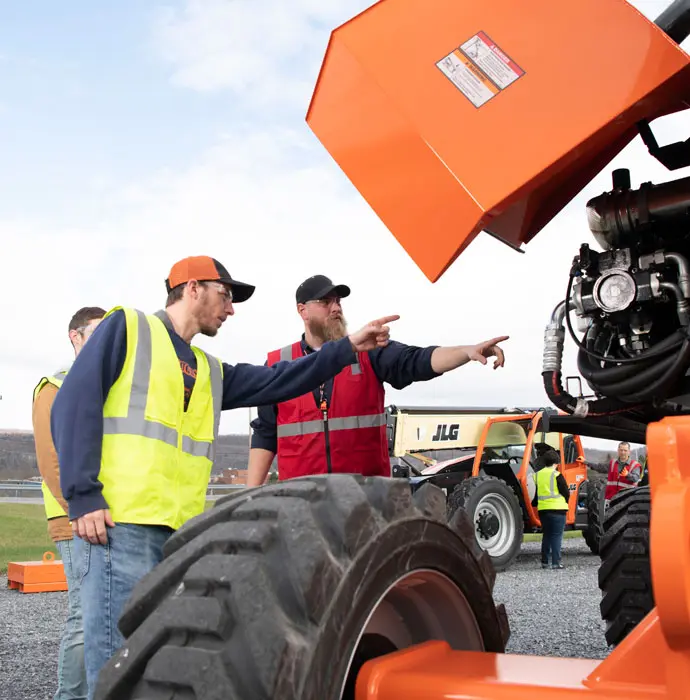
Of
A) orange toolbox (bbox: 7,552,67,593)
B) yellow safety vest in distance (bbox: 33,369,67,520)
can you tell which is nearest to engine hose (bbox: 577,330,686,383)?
yellow safety vest in distance (bbox: 33,369,67,520)

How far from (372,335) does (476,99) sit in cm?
140

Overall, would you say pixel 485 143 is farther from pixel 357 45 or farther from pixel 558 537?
pixel 558 537

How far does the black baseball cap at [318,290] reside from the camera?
15.0ft

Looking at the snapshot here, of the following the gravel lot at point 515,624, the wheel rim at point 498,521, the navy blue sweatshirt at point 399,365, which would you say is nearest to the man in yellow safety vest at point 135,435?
the navy blue sweatshirt at point 399,365

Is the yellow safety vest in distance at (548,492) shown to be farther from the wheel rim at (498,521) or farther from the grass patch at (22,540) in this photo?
the grass patch at (22,540)

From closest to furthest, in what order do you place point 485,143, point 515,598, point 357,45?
point 485,143, point 357,45, point 515,598

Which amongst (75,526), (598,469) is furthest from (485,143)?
(598,469)

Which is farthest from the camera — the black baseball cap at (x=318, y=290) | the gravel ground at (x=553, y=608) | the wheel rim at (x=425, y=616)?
the gravel ground at (x=553, y=608)

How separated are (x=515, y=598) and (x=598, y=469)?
7436 millimetres

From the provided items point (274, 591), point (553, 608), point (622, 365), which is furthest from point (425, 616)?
point (553, 608)

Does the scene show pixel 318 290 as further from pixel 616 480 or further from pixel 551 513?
pixel 616 480

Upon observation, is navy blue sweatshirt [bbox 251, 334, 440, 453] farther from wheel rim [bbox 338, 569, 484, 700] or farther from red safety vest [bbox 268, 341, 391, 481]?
wheel rim [bbox 338, 569, 484, 700]

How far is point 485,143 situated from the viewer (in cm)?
222

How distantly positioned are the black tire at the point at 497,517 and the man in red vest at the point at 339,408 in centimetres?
715
